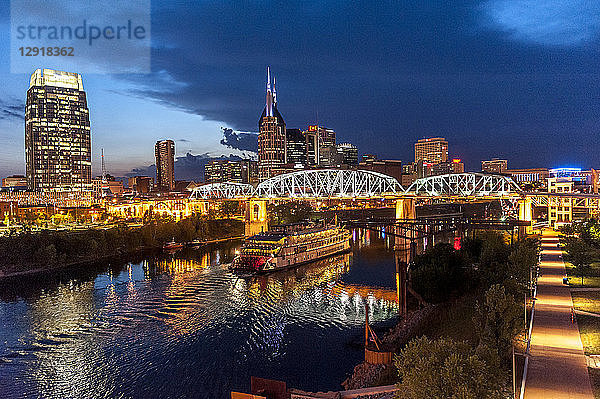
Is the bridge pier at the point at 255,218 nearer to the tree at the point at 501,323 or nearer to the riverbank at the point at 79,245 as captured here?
the riverbank at the point at 79,245

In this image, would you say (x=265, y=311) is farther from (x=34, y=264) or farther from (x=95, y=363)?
(x=34, y=264)

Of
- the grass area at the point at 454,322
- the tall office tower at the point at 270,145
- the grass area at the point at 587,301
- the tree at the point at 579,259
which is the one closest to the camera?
the grass area at the point at 587,301

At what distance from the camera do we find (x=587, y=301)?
21.0 meters

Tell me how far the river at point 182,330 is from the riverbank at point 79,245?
4.70 meters

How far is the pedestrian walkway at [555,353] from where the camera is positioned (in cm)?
1176

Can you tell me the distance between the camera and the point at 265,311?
30250 mm

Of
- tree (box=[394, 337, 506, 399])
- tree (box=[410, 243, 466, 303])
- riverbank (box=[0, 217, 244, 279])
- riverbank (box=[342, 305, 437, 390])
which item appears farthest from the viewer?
riverbank (box=[0, 217, 244, 279])

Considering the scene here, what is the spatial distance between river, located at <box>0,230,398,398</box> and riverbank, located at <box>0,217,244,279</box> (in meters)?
4.70

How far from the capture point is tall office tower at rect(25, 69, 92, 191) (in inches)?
5477

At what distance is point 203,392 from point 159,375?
9.45 ft

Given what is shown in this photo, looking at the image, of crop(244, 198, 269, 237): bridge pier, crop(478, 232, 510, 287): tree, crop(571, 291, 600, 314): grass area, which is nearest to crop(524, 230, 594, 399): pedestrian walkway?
crop(571, 291, 600, 314): grass area

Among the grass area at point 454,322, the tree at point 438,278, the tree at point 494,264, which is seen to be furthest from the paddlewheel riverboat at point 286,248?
the grass area at point 454,322

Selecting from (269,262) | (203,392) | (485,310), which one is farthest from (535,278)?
(269,262)

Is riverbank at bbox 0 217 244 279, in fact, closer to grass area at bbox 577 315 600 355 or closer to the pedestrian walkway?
the pedestrian walkway
